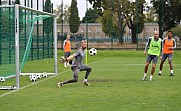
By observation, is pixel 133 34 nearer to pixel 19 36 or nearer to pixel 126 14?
pixel 126 14

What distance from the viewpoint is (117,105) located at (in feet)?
35.6

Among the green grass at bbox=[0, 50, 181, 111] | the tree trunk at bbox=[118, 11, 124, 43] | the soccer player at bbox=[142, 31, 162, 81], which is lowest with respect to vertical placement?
the green grass at bbox=[0, 50, 181, 111]

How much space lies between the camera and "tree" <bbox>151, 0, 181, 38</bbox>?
45.4 metres

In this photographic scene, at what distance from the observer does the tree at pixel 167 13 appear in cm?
4544

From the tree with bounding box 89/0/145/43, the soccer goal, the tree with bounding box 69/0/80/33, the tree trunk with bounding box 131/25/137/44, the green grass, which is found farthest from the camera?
the tree with bounding box 89/0/145/43

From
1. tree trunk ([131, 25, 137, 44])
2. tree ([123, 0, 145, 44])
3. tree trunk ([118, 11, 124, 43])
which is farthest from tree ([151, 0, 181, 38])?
tree trunk ([118, 11, 124, 43])

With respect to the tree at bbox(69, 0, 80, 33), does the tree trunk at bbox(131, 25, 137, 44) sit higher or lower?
lower

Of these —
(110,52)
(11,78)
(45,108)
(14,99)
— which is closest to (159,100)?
(45,108)

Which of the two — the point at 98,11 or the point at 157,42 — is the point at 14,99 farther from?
the point at 98,11

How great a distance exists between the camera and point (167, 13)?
48344 mm

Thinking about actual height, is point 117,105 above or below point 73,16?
below

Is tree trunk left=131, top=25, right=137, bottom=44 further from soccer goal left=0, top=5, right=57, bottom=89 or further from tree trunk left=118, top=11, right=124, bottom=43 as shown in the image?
soccer goal left=0, top=5, right=57, bottom=89

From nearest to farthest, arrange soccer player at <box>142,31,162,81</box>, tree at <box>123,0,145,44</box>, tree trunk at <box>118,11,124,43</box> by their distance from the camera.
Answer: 1. soccer player at <box>142,31,162,81</box>
2. tree at <box>123,0,145,44</box>
3. tree trunk at <box>118,11,124,43</box>

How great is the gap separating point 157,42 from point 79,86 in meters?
4.01
